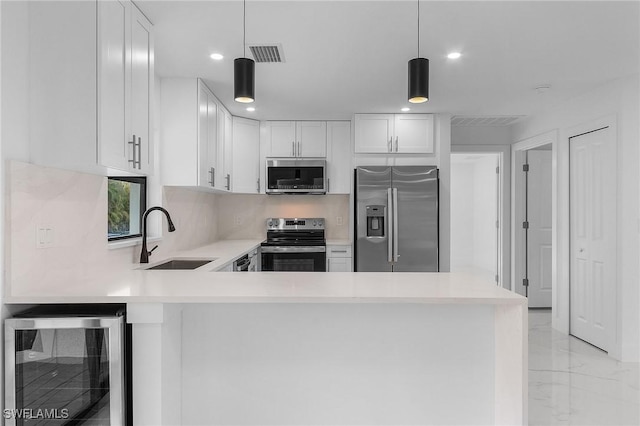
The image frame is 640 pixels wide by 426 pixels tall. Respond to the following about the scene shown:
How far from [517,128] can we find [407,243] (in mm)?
2275

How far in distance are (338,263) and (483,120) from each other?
2562 mm

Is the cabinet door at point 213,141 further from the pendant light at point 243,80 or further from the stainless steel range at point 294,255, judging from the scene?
the pendant light at point 243,80

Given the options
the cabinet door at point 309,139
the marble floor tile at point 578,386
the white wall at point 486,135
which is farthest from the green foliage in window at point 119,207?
the white wall at point 486,135

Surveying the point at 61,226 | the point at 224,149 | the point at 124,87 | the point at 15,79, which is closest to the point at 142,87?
the point at 124,87

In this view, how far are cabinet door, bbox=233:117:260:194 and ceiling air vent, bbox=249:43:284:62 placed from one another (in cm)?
188

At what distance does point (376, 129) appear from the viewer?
15.4 feet

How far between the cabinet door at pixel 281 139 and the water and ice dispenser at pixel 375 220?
121 centimetres

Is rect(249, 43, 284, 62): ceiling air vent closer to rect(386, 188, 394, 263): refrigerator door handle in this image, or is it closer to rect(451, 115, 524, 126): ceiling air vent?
rect(386, 188, 394, 263): refrigerator door handle

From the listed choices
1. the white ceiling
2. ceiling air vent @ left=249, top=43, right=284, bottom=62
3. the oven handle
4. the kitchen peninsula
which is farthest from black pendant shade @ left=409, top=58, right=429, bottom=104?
the oven handle

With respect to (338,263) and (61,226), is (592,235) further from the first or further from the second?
(61,226)

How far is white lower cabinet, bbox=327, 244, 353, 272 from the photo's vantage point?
4.68 m

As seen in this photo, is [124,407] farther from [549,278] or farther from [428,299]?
[549,278]

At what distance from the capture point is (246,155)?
4914mm

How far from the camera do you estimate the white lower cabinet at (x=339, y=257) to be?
468cm
